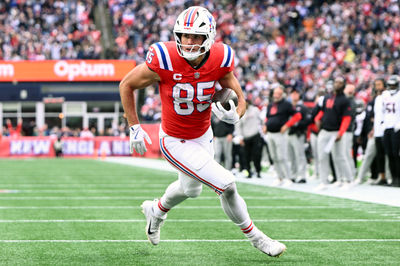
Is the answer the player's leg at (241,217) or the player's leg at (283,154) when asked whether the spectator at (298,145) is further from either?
the player's leg at (241,217)

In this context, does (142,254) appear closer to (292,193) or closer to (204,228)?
(204,228)

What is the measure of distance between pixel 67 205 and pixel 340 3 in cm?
2627

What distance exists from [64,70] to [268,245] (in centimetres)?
2739

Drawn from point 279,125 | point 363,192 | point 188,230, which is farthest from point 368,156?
point 188,230

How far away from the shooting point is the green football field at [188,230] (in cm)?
543

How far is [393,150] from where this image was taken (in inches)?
470

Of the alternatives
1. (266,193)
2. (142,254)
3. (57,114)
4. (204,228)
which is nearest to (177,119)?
(142,254)

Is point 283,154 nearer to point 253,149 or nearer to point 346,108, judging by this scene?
point 346,108

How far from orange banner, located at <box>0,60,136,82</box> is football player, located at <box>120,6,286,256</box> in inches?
1038

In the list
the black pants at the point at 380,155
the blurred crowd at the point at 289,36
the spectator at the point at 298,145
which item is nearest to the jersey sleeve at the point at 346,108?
the black pants at the point at 380,155

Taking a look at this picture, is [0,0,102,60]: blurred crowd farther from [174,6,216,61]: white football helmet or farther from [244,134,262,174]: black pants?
[174,6,216,61]: white football helmet

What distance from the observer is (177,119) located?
5605 mm

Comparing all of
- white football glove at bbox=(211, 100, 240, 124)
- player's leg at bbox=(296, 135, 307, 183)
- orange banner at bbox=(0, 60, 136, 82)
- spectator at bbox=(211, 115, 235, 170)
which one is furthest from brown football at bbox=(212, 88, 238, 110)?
orange banner at bbox=(0, 60, 136, 82)

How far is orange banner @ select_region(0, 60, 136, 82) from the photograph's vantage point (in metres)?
31.6
